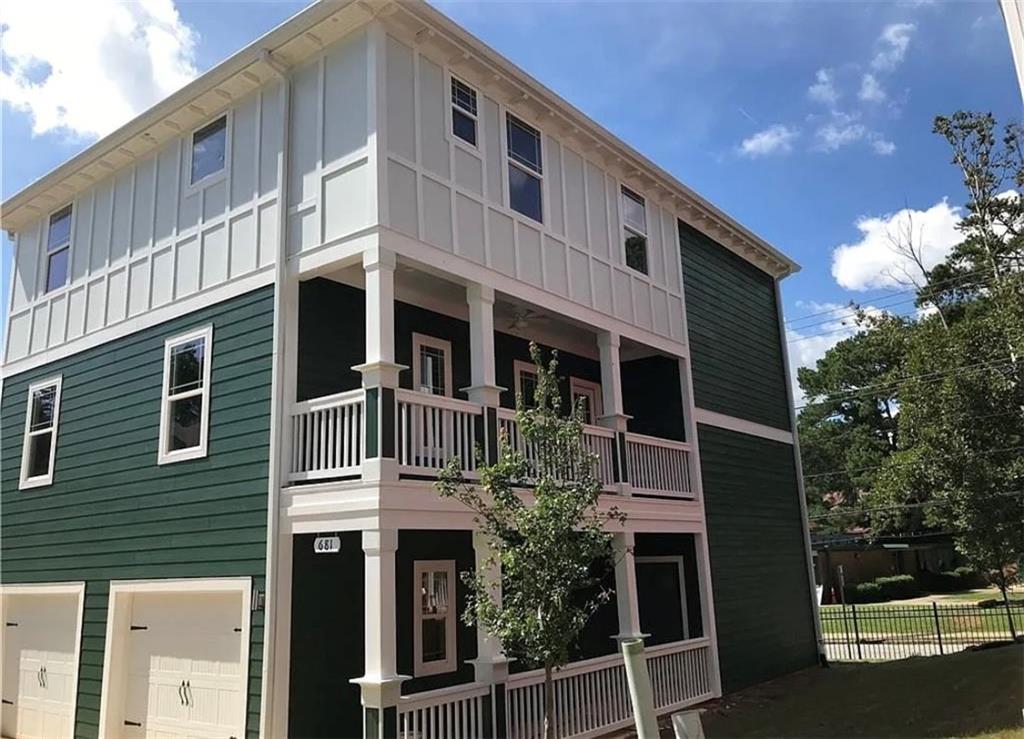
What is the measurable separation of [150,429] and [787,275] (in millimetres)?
14675

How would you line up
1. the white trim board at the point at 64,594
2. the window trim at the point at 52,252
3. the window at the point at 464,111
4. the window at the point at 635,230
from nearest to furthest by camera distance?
1. the window at the point at 464,111
2. the white trim board at the point at 64,594
3. the window trim at the point at 52,252
4. the window at the point at 635,230

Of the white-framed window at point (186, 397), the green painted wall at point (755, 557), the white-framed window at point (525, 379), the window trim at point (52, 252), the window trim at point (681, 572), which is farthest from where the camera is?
the window trim at point (681, 572)

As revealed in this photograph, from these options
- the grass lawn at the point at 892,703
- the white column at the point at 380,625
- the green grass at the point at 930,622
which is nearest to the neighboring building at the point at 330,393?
the white column at the point at 380,625

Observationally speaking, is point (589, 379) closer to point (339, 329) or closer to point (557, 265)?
A: point (557, 265)

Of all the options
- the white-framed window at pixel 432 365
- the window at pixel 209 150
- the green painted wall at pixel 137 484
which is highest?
the window at pixel 209 150

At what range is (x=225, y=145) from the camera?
11.3 meters

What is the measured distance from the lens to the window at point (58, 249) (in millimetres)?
13570

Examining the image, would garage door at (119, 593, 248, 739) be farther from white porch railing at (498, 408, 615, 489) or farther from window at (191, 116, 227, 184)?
window at (191, 116, 227, 184)

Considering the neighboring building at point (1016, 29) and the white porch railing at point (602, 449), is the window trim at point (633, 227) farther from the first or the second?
the neighboring building at point (1016, 29)

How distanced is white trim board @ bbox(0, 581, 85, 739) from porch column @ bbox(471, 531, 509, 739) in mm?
6127

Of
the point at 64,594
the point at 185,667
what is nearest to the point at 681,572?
the point at 185,667

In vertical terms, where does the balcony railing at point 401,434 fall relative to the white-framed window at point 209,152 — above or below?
below

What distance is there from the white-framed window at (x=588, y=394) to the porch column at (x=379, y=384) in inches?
264

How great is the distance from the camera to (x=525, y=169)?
38.6 ft
